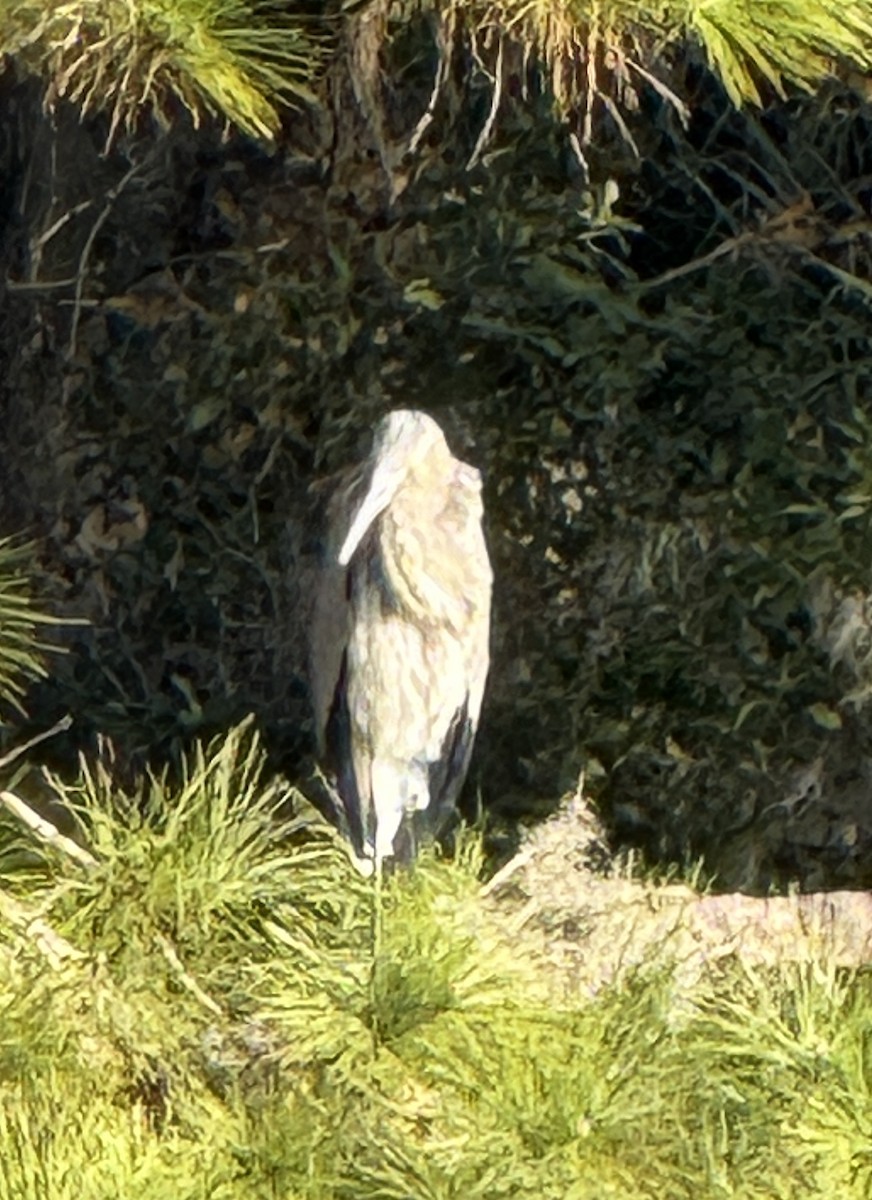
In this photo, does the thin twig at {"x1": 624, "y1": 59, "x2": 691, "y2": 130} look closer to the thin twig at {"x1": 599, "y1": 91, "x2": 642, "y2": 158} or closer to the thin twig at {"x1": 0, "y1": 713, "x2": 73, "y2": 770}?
the thin twig at {"x1": 599, "y1": 91, "x2": 642, "y2": 158}

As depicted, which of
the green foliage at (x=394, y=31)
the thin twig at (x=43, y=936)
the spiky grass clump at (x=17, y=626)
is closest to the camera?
the green foliage at (x=394, y=31)

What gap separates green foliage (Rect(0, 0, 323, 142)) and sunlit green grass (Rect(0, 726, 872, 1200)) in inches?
17.2

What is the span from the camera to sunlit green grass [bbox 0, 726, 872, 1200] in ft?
4.37

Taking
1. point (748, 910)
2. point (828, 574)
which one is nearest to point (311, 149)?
point (828, 574)

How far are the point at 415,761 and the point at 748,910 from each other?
0.26 meters

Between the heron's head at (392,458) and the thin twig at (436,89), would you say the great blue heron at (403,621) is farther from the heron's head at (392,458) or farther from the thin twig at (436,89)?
the thin twig at (436,89)

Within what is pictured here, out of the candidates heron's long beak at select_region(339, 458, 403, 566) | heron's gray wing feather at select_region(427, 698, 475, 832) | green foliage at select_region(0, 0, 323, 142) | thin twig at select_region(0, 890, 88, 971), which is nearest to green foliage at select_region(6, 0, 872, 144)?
green foliage at select_region(0, 0, 323, 142)

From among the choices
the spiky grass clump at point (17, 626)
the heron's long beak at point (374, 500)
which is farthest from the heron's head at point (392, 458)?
the spiky grass clump at point (17, 626)

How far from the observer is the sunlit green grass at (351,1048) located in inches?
52.4

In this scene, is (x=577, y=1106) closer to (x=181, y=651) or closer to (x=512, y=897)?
(x=512, y=897)

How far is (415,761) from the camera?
4.88 ft

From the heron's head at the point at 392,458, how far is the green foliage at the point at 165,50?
0.21m

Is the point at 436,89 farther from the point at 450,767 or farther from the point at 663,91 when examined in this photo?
the point at 450,767

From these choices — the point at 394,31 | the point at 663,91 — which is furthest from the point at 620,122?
the point at 394,31
